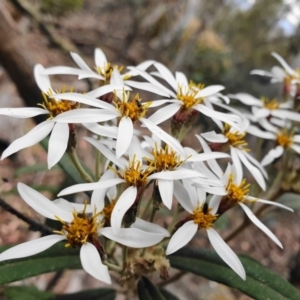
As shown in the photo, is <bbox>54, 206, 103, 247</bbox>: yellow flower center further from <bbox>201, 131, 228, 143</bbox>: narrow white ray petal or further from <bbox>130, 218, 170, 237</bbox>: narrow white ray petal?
<bbox>201, 131, 228, 143</bbox>: narrow white ray petal

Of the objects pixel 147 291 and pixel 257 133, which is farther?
pixel 257 133

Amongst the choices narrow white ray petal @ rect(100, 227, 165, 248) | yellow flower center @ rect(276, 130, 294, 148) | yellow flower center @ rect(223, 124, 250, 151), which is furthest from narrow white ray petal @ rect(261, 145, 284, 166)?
narrow white ray petal @ rect(100, 227, 165, 248)

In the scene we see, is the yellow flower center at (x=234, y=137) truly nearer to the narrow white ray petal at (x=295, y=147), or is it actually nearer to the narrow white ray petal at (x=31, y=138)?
the narrow white ray petal at (x=295, y=147)

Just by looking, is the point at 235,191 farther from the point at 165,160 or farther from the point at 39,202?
the point at 39,202

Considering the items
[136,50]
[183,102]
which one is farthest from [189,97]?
[136,50]

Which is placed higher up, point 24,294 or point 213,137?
point 213,137

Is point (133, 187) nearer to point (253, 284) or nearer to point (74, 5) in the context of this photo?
point (253, 284)

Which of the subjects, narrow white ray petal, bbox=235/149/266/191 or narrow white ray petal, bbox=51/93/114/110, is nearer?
narrow white ray petal, bbox=51/93/114/110
